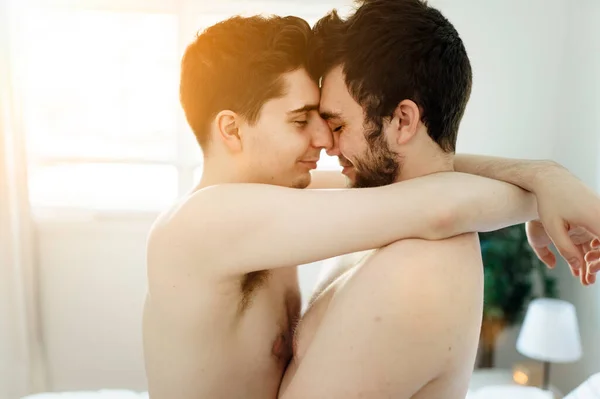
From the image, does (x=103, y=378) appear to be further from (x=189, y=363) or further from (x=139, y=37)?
(x=189, y=363)

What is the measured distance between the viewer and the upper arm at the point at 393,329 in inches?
28.8

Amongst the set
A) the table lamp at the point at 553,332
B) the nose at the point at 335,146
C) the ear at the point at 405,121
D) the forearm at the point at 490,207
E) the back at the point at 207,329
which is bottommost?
the table lamp at the point at 553,332

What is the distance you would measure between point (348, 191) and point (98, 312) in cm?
218

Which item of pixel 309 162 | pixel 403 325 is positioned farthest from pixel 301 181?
pixel 403 325

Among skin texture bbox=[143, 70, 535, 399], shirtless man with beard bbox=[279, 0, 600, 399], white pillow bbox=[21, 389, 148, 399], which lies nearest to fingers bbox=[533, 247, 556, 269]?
shirtless man with beard bbox=[279, 0, 600, 399]

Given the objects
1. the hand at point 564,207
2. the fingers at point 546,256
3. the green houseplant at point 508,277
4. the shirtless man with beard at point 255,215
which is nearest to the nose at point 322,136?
the shirtless man with beard at point 255,215

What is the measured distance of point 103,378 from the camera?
2711 millimetres

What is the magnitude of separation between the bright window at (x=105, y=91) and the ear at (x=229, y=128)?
1654 mm

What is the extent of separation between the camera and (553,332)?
218 centimetres

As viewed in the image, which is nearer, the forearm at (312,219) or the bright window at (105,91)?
the forearm at (312,219)

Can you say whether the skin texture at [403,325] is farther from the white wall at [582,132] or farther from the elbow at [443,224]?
the white wall at [582,132]

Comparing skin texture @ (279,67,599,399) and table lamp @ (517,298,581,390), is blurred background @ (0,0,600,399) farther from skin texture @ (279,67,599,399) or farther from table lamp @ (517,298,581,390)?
skin texture @ (279,67,599,399)

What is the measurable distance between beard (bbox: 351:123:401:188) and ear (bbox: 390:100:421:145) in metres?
0.02

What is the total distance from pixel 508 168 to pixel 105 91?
203cm
